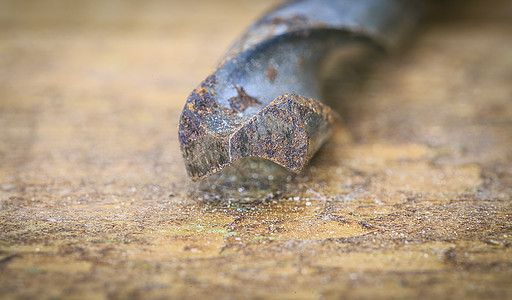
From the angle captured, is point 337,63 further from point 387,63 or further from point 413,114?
point 413,114

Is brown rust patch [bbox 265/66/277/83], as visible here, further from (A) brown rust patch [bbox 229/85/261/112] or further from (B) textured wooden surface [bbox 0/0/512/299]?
(B) textured wooden surface [bbox 0/0/512/299]

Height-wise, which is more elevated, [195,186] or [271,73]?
[271,73]

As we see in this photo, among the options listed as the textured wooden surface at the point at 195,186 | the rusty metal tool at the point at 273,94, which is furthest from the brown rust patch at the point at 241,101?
the textured wooden surface at the point at 195,186

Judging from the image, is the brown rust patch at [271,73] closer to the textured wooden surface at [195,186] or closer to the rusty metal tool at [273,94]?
the rusty metal tool at [273,94]

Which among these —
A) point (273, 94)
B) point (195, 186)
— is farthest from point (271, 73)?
point (195, 186)

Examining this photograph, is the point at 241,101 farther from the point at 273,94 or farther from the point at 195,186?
the point at 195,186

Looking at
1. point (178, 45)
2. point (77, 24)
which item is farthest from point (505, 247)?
point (77, 24)
